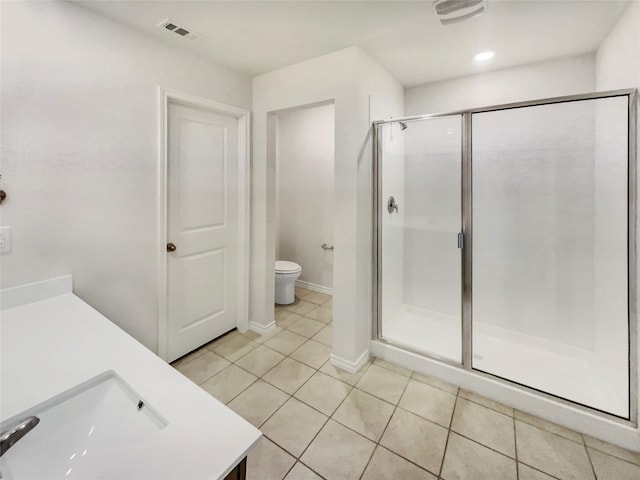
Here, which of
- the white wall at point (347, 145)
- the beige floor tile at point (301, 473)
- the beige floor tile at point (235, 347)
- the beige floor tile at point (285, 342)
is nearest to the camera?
the beige floor tile at point (301, 473)

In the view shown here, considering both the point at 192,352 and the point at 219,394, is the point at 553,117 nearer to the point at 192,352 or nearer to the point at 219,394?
the point at 219,394

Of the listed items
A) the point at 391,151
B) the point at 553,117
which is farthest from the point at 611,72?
the point at 391,151

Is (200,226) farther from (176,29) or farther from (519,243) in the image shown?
(519,243)

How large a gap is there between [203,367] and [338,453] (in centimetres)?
124

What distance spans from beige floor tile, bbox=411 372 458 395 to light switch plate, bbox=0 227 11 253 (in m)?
2.53

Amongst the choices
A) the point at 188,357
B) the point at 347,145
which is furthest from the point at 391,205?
the point at 188,357

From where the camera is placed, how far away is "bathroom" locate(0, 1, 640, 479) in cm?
157

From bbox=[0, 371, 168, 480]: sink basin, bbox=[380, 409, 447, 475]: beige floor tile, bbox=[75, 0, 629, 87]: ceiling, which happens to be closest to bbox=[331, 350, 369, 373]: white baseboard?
bbox=[380, 409, 447, 475]: beige floor tile

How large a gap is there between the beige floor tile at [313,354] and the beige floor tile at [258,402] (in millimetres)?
399

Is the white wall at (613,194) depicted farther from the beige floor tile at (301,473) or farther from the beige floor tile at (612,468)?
the beige floor tile at (301,473)

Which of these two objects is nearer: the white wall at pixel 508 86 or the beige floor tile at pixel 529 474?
the beige floor tile at pixel 529 474

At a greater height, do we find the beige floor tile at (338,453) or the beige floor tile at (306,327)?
the beige floor tile at (306,327)

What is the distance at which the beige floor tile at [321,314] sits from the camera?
318 cm

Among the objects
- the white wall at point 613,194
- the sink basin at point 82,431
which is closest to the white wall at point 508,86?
the white wall at point 613,194
